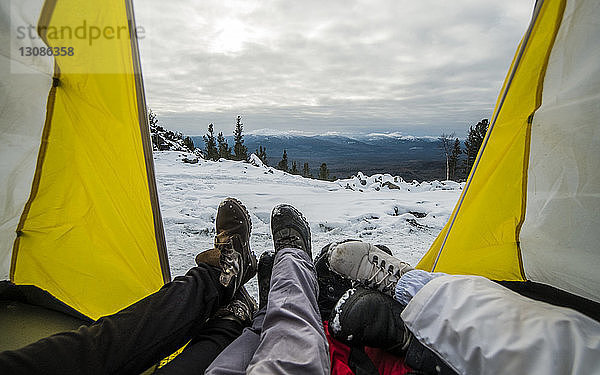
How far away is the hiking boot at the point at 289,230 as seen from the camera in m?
2.17

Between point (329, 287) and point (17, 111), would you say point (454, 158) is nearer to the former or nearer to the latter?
point (329, 287)

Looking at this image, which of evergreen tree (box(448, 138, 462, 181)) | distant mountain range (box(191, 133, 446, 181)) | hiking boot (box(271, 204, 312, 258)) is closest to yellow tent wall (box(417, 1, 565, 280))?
hiking boot (box(271, 204, 312, 258))

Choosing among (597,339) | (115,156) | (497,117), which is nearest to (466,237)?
(497,117)

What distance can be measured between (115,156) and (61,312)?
2.69 feet

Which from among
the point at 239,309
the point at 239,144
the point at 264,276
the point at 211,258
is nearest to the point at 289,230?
the point at 264,276

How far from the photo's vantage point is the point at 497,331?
0.92 metres

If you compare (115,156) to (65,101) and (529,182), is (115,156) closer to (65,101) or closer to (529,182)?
(65,101)

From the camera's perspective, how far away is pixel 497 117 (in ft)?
5.61

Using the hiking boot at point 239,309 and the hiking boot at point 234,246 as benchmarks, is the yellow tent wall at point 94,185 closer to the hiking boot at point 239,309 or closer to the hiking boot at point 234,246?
the hiking boot at point 234,246

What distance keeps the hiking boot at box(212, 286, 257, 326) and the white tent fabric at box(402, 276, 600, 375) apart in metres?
0.81

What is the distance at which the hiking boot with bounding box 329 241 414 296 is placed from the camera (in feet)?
5.41

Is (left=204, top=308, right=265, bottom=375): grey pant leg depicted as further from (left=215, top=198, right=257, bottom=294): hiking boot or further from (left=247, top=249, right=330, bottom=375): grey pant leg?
(left=215, top=198, right=257, bottom=294): hiking boot

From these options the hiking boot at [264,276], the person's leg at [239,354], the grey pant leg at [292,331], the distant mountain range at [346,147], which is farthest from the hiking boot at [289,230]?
the distant mountain range at [346,147]

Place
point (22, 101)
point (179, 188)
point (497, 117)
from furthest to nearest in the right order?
point (179, 188) < point (497, 117) < point (22, 101)
